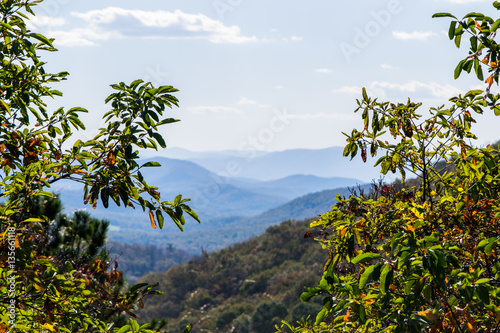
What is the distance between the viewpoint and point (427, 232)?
133 inches

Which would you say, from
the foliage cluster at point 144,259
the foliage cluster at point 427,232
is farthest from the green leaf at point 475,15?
the foliage cluster at point 144,259

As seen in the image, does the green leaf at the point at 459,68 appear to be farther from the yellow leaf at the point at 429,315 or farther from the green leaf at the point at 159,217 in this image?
the green leaf at the point at 159,217

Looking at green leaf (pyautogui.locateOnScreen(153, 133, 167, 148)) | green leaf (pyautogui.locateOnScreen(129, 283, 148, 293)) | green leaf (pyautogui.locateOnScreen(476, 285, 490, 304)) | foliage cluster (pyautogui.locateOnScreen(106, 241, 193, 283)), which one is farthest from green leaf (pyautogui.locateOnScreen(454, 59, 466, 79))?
foliage cluster (pyautogui.locateOnScreen(106, 241, 193, 283))

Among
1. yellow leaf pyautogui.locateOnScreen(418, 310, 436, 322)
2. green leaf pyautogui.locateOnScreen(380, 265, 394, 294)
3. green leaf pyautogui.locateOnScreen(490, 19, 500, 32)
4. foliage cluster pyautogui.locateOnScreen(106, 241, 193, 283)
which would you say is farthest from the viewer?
foliage cluster pyautogui.locateOnScreen(106, 241, 193, 283)

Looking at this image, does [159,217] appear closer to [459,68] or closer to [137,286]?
[137,286]

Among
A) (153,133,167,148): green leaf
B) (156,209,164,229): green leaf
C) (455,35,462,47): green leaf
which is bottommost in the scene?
(156,209,164,229): green leaf

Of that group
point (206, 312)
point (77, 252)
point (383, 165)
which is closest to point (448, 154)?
point (383, 165)

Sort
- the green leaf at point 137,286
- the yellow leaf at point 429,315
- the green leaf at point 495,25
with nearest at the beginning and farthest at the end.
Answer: the yellow leaf at point 429,315 < the green leaf at point 495,25 < the green leaf at point 137,286

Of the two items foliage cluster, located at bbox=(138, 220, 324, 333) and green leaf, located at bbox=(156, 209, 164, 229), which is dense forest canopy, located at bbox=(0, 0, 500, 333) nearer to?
green leaf, located at bbox=(156, 209, 164, 229)

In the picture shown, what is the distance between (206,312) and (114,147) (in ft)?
116

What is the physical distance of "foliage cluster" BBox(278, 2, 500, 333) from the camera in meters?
2.40

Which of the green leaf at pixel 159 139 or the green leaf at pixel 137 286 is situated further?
the green leaf at pixel 137 286

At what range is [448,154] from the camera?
3617 mm

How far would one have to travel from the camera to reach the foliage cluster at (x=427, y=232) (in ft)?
7.87
